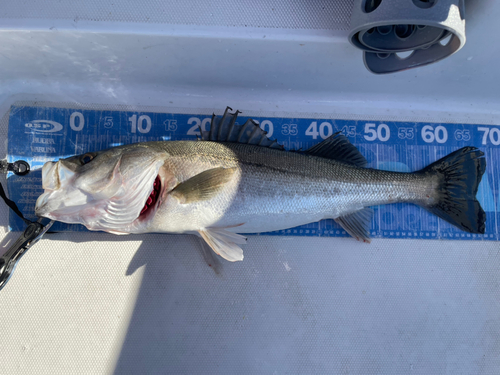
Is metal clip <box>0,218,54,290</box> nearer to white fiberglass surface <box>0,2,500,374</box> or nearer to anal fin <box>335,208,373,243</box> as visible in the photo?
white fiberglass surface <box>0,2,500,374</box>

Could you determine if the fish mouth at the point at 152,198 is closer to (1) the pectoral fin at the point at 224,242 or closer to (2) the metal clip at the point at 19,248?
(1) the pectoral fin at the point at 224,242

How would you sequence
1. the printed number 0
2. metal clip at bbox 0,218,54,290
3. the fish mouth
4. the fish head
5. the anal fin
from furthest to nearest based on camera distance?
1. the printed number 0
2. the anal fin
3. metal clip at bbox 0,218,54,290
4. the fish mouth
5. the fish head

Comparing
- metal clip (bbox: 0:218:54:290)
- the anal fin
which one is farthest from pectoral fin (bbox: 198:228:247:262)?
metal clip (bbox: 0:218:54:290)

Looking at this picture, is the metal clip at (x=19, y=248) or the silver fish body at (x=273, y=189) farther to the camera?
the metal clip at (x=19, y=248)

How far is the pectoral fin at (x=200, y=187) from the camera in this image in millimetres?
1622

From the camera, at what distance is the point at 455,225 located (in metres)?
2.05

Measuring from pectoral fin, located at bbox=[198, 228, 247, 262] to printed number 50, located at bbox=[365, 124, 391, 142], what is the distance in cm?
114

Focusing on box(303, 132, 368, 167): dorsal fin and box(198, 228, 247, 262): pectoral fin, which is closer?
box(198, 228, 247, 262): pectoral fin

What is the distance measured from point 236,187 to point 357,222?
32.2 inches

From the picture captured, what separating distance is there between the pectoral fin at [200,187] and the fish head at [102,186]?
0.46 ft

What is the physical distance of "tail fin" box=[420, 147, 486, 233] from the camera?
196 cm

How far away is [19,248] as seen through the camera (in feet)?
6.14

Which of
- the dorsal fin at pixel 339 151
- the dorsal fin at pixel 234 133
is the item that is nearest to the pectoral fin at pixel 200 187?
the dorsal fin at pixel 234 133

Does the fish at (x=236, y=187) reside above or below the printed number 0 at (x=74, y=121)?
below
